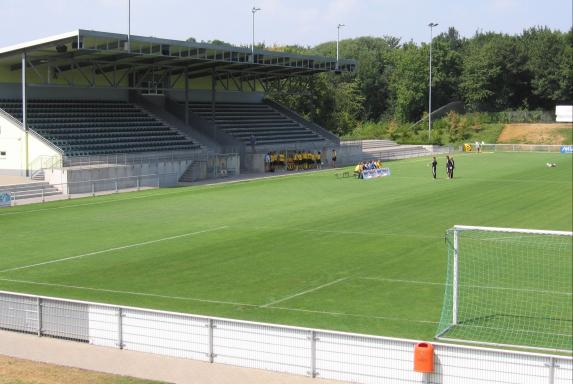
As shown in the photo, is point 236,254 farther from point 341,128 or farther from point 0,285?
point 341,128

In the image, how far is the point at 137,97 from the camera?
59562 millimetres

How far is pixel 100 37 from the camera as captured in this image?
1759 inches

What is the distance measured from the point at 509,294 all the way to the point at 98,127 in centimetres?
3764

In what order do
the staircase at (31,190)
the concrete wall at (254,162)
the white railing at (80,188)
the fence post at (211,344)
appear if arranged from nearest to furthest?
the fence post at (211,344) < the staircase at (31,190) < the white railing at (80,188) < the concrete wall at (254,162)

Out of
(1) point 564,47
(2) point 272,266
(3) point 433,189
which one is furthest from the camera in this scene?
(3) point 433,189

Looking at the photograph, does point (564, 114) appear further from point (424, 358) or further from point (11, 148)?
point (11, 148)

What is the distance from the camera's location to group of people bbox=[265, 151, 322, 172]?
5759 centimetres

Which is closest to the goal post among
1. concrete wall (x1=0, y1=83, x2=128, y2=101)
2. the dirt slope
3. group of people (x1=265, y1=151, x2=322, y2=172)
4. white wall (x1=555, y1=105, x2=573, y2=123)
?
the dirt slope

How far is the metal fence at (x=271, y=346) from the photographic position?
37.6 feet

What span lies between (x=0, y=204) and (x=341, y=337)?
2752 cm

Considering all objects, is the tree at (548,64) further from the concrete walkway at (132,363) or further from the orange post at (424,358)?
the concrete walkway at (132,363)

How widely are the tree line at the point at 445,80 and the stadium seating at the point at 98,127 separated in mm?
17015

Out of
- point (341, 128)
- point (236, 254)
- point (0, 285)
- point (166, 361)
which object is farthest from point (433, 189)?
point (341, 128)

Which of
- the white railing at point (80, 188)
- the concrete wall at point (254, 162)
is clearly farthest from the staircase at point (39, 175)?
the concrete wall at point (254, 162)
